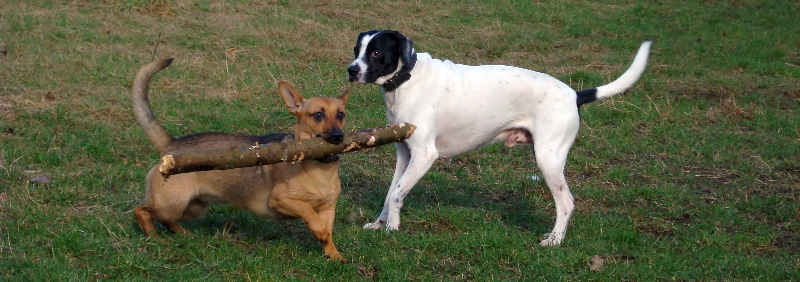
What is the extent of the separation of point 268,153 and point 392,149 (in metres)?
3.48

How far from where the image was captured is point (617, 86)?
22.9ft

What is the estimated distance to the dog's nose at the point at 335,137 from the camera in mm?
5293

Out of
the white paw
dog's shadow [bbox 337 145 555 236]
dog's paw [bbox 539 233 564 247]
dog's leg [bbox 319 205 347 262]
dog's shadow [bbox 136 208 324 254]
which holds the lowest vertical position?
dog's shadow [bbox 337 145 555 236]

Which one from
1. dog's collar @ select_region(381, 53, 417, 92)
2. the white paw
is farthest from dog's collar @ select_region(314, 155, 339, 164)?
dog's collar @ select_region(381, 53, 417, 92)

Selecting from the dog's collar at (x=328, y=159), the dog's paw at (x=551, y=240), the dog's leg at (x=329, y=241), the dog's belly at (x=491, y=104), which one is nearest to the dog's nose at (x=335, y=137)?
the dog's collar at (x=328, y=159)

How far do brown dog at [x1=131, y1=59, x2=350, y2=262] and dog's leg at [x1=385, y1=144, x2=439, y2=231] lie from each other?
0.87 meters

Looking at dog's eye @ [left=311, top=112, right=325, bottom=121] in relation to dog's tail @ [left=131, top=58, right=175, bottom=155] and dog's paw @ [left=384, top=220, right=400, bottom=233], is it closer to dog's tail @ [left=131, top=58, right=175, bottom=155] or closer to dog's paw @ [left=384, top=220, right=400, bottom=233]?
dog's tail @ [left=131, top=58, right=175, bottom=155]

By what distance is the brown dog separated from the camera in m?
5.50

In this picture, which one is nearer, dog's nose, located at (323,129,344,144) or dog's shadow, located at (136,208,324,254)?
dog's nose, located at (323,129,344,144)

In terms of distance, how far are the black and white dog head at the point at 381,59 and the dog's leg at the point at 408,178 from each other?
0.55m

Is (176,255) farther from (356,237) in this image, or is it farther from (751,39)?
(751,39)

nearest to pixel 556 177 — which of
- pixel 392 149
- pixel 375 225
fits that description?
pixel 375 225

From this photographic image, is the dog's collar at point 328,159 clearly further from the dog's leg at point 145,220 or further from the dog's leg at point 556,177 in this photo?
the dog's leg at point 556,177

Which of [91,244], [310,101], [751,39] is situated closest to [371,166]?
[310,101]
